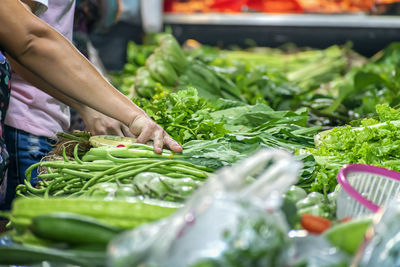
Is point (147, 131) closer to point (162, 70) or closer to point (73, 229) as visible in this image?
point (73, 229)

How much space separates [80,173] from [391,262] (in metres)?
1.13

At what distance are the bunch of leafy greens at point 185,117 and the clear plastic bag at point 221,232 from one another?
4.11ft

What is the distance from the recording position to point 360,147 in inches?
87.2

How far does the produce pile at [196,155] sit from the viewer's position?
1.23 m

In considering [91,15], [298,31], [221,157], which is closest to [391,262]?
[221,157]

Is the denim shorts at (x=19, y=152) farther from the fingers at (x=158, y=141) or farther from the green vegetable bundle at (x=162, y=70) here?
the green vegetable bundle at (x=162, y=70)

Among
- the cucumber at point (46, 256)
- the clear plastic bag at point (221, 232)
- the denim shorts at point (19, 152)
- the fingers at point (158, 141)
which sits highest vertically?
the clear plastic bag at point (221, 232)

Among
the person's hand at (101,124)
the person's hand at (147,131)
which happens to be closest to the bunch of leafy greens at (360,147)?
the person's hand at (147,131)

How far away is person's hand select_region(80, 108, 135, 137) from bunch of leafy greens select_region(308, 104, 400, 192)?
36.1 inches

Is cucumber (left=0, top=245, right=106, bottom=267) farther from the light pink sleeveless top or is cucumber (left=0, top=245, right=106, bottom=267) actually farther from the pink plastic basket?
the light pink sleeveless top

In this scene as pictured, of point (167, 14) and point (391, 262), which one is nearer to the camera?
point (391, 262)

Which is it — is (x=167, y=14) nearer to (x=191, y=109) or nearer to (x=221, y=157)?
(x=191, y=109)

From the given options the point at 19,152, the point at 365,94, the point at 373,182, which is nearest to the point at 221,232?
the point at 373,182

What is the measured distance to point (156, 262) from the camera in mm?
1033
